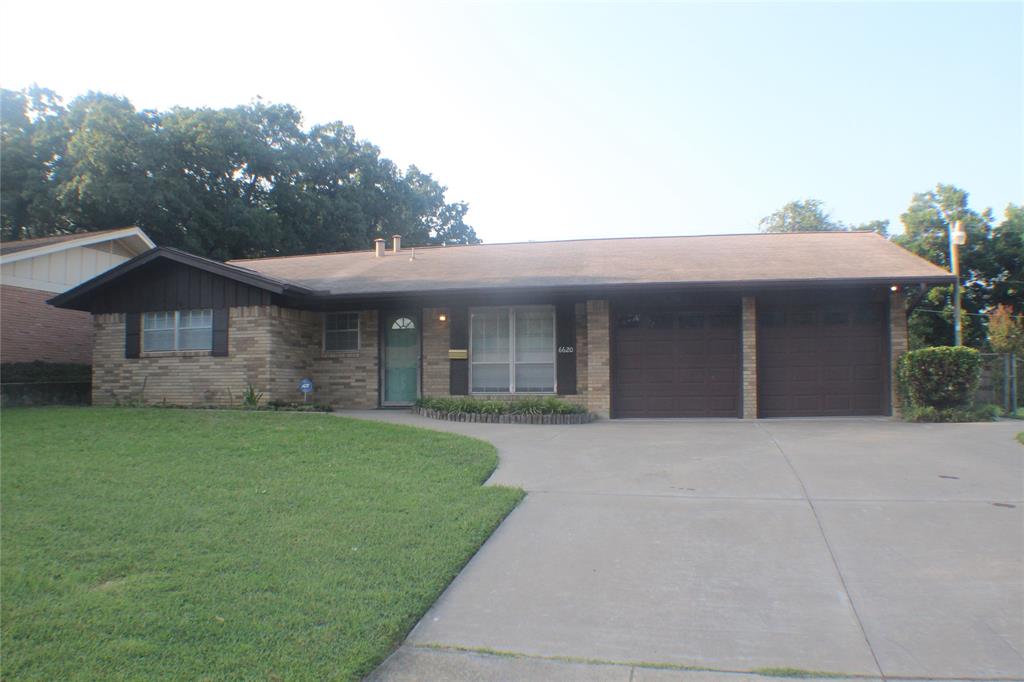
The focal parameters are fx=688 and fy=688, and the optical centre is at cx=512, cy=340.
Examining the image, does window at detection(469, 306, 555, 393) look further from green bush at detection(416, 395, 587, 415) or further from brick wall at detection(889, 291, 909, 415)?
brick wall at detection(889, 291, 909, 415)

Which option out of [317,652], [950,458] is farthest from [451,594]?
[950,458]

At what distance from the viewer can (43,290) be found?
17281 mm

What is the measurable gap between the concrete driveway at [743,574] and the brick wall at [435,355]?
A: 5929 millimetres

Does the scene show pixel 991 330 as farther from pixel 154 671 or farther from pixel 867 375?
pixel 154 671

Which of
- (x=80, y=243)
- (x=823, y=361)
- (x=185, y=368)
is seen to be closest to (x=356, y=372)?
(x=185, y=368)

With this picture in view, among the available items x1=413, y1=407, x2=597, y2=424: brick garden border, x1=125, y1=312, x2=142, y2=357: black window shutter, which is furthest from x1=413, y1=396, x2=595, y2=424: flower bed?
x1=125, y1=312, x2=142, y2=357: black window shutter

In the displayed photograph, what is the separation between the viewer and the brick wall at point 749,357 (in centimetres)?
1291

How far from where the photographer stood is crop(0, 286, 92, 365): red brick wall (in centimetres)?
1631

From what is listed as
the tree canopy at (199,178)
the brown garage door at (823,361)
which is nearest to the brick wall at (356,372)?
the brown garage door at (823,361)

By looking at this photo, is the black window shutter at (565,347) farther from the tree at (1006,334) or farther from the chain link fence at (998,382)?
the tree at (1006,334)

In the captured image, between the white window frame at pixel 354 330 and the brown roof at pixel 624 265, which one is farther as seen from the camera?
the white window frame at pixel 354 330

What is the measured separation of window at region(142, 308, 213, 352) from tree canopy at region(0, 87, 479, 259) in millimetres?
13761

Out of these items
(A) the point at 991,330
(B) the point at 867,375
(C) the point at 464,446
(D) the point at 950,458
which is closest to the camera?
(D) the point at 950,458

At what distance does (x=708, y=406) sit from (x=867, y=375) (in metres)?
3.01
